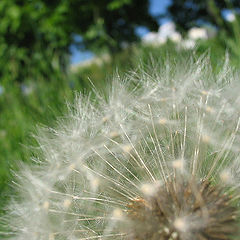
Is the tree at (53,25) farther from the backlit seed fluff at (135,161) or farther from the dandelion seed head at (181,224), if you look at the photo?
the dandelion seed head at (181,224)

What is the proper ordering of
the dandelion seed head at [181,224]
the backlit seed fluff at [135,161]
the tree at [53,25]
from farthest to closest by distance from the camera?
1. the tree at [53,25]
2. the backlit seed fluff at [135,161]
3. the dandelion seed head at [181,224]

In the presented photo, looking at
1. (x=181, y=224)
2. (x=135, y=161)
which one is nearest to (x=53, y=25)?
(x=135, y=161)

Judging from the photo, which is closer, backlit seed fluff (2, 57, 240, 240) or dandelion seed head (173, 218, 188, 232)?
dandelion seed head (173, 218, 188, 232)

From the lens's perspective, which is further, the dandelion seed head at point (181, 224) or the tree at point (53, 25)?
the tree at point (53, 25)

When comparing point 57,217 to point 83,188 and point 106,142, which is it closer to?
point 83,188

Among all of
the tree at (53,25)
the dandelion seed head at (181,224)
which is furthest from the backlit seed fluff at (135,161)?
the tree at (53,25)

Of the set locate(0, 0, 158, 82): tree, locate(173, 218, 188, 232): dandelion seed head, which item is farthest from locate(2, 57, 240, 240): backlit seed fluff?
locate(0, 0, 158, 82): tree

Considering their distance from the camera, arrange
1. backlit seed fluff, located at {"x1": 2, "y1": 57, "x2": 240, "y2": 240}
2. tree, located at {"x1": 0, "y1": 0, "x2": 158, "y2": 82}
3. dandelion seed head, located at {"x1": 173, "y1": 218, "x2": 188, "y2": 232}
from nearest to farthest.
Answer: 1. dandelion seed head, located at {"x1": 173, "y1": 218, "x2": 188, "y2": 232}
2. backlit seed fluff, located at {"x1": 2, "y1": 57, "x2": 240, "y2": 240}
3. tree, located at {"x1": 0, "y1": 0, "x2": 158, "y2": 82}

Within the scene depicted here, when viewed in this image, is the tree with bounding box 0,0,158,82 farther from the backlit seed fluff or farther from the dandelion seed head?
the dandelion seed head
